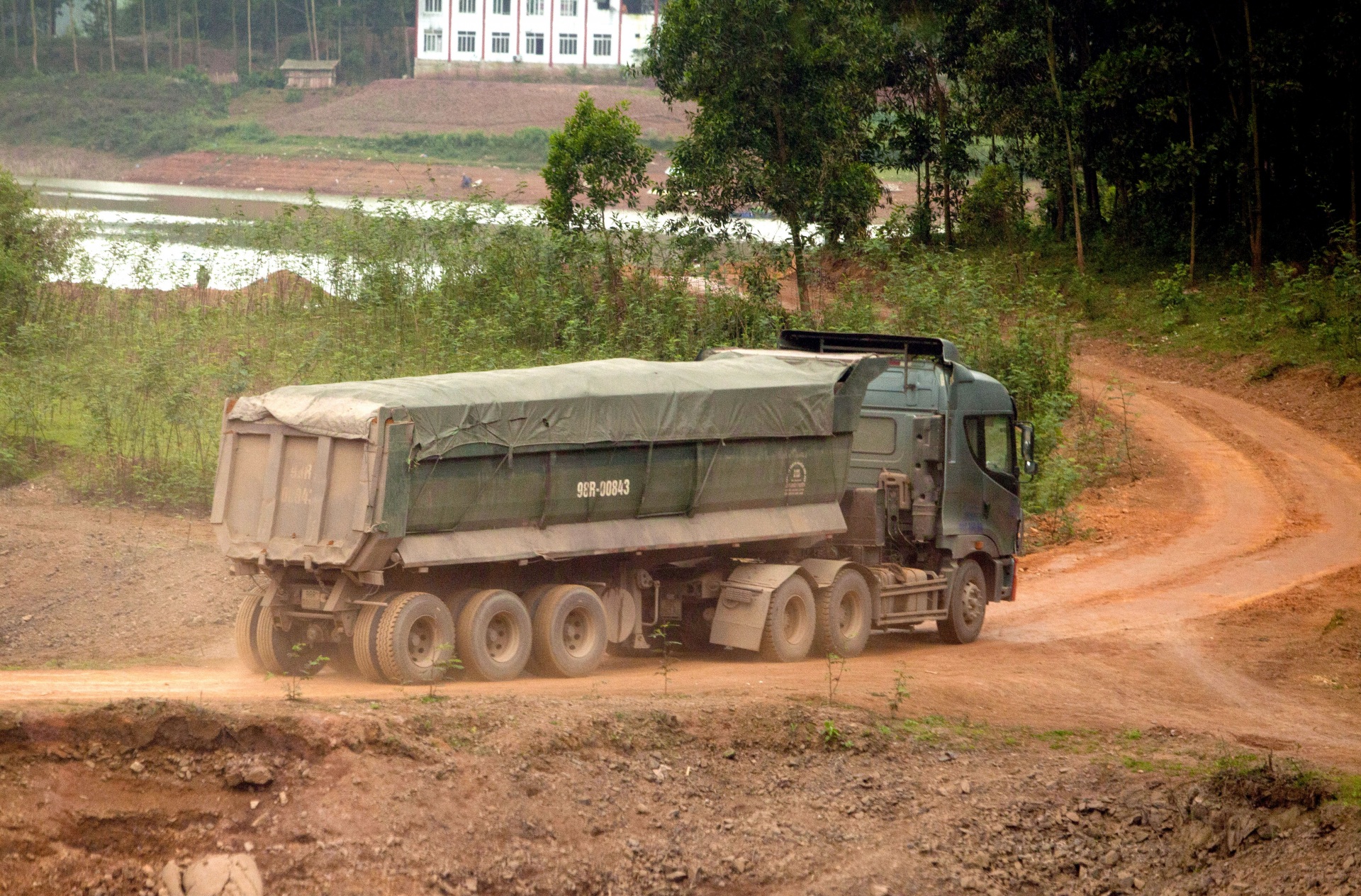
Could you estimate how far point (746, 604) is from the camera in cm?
1335

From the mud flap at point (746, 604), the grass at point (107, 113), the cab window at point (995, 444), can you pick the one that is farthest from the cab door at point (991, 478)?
the grass at point (107, 113)

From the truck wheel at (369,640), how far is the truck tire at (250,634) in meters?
1.22

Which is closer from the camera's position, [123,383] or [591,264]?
[123,383]

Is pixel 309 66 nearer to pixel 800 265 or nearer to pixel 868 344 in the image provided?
pixel 800 265

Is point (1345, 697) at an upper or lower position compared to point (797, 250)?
lower

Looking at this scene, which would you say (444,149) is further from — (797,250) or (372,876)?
(372,876)

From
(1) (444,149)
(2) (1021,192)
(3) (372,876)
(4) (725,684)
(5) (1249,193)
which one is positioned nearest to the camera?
(3) (372,876)

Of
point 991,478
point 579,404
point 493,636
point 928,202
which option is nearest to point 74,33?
point 928,202

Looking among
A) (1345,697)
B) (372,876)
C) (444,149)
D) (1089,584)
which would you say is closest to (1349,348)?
(1089,584)

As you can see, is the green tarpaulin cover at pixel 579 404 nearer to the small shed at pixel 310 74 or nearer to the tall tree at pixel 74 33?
the tall tree at pixel 74 33

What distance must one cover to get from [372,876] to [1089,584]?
46.4ft

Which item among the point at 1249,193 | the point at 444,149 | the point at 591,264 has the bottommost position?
the point at 591,264

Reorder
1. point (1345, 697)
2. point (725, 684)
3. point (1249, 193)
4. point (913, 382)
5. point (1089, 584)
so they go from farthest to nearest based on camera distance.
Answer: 1. point (1249, 193)
2. point (1089, 584)
3. point (913, 382)
4. point (1345, 697)
5. point (725, 684)

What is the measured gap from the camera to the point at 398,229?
84.2 feet
